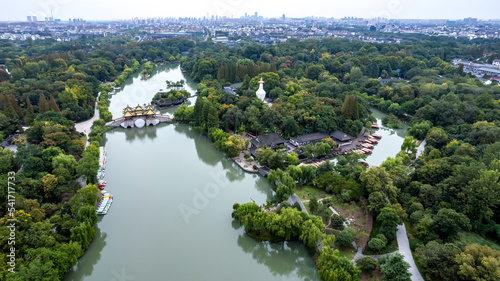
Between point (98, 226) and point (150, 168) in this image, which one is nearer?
point (98, 226)

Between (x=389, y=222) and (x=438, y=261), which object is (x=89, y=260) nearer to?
(x=389, y=222)

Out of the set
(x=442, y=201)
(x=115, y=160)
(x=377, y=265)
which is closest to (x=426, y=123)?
(x=442, y=201)

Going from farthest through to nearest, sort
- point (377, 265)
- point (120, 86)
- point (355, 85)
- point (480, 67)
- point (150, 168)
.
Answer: point (480, 67) → point (120, 86) → point (355, 85) → point (150, 168) → point (377, 265)

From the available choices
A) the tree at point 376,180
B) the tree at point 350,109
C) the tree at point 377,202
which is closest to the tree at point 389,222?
the tree at point 377,202

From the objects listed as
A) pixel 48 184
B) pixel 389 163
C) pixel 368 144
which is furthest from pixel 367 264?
pixel 48 184

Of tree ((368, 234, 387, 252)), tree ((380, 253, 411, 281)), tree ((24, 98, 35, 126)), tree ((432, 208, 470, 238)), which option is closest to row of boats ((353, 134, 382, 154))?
tree ((432, 208, 470, 238))

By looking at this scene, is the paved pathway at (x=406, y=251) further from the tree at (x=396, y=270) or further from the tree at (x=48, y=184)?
the tree at (x=48, y=184)

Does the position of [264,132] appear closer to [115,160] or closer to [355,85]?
[115,160]
